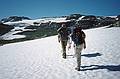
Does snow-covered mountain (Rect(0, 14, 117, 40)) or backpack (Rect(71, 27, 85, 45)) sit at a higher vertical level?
snow-covered mountain (Rect(0, 14, 117, 40))

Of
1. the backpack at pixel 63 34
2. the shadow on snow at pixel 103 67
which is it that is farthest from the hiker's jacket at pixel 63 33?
the shadow on snow at pixel 103 67

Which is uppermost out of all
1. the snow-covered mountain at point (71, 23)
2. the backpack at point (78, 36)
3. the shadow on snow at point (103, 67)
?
the snow-covered mountain at point (71, 23)

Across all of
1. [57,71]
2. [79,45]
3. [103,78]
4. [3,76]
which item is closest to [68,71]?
[57,71]

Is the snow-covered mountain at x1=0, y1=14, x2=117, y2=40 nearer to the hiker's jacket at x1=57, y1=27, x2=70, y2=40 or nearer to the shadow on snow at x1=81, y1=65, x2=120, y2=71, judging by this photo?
the hiker's jacket at x1=57, y1=27, x2=70, y2=40

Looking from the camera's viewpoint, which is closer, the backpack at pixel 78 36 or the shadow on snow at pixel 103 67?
the shadow on snow at pixel 103 67

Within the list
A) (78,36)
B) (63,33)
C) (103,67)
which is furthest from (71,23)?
(103,67)

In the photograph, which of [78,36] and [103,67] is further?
[78,36]

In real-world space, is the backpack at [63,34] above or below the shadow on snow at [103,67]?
above

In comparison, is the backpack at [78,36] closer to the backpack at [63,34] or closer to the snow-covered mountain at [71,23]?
the backpack at [63,34]

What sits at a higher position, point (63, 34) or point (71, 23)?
point (71, 23)

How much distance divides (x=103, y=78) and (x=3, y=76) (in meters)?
4.56

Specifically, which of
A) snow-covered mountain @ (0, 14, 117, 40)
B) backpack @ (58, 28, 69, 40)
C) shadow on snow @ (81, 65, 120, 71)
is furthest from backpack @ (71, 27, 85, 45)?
snow-covered mountain @ (0, 14, 117, 40)

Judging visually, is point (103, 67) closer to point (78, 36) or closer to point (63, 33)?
point (78, 36)

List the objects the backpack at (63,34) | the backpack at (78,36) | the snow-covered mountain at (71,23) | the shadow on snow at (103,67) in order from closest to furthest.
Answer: the shadow on snow at (103,67), the backpack at (78,36), the backpack at (63,34), the snow-covered mountain at (71,23)
